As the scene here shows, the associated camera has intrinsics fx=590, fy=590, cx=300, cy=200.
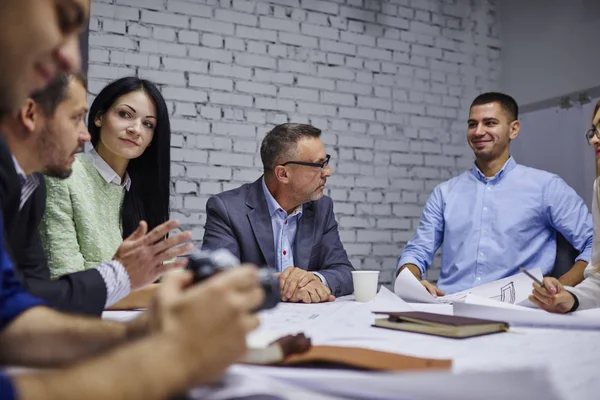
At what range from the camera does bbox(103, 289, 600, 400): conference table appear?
705mm

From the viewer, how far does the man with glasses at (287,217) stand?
247 centimetres

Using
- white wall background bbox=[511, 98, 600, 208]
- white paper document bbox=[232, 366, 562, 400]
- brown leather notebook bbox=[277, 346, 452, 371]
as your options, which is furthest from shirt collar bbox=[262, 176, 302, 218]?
white wall background bbox=[511, 98, 600, 208]

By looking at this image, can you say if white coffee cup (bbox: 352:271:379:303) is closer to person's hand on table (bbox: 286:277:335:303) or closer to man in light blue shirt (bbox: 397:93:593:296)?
person's hand on table (bbox: 286:277:335:303)

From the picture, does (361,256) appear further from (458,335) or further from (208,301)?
(208,301)

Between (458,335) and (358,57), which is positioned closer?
(458,335)

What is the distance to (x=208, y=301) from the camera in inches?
25.5

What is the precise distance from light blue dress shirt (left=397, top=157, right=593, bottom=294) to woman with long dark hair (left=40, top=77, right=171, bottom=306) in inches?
52.2

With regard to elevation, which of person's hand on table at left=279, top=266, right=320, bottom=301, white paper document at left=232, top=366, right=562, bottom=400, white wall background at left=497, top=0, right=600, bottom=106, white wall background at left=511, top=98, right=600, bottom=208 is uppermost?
white wall background at left=497, top=0, right=600, bottom=106

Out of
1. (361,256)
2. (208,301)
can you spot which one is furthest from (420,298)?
(361,256)

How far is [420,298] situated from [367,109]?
248 centimetres

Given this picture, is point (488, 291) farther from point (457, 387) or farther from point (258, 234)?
point (457, 387)

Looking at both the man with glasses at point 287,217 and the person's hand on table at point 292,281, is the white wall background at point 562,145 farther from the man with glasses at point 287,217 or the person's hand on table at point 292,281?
the person's hand on table at point 292,281

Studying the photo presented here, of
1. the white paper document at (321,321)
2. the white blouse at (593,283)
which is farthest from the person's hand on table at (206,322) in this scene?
the white blouse at (593,283)

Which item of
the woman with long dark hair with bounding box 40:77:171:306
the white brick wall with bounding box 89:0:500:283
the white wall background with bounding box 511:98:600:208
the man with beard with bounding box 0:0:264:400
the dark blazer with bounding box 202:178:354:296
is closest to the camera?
the man with beard with bounding box 0:0:264:400
